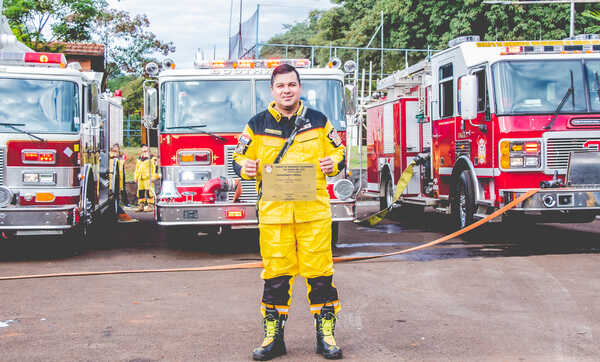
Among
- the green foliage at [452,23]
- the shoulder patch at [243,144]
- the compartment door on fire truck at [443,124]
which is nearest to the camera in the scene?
the shoulder patch at [243,144]

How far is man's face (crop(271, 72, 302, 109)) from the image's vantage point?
→ 5035 mm

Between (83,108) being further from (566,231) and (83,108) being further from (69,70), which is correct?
(566,231)

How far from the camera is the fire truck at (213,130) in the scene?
9.70 metres

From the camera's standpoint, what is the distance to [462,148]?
11359mm

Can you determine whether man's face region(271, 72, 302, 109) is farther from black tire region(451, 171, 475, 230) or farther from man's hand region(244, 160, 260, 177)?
black tire region(451, 171, 475, 230)

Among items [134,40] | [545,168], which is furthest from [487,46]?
[134,40]

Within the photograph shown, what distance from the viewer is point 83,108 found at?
33.9 ft

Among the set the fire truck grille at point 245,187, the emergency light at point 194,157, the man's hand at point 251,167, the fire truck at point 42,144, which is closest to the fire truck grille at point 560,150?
the fire truck grille at point 245,187

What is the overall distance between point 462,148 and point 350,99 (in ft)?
6.76

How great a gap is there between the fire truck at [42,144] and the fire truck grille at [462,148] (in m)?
5.49

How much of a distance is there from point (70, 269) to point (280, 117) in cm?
525

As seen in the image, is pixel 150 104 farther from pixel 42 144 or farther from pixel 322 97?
pixel 322 97

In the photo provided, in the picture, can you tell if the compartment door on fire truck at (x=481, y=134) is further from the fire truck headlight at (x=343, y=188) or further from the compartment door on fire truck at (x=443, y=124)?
the fire truck headlight at (x=343, y=188)

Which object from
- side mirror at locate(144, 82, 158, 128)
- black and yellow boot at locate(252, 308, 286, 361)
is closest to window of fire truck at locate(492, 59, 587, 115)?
side mirror at locate(144, 82, 158, 128)
